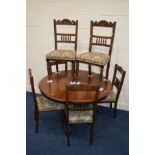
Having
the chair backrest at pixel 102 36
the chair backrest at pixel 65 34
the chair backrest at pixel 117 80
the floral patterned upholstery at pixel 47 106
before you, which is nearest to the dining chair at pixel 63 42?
the chair backrest at pixel 65 34

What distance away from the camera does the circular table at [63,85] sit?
282cm

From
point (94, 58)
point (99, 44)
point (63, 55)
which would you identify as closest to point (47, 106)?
point (63, 55)

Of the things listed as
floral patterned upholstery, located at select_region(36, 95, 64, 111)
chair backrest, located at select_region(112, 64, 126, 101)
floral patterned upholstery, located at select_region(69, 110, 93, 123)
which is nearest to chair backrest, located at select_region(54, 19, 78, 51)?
chair backrest, located at select_region(112, 64, 126, 101)

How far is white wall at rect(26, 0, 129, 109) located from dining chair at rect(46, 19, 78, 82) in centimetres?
14

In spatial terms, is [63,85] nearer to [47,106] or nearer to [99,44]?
[47,106]

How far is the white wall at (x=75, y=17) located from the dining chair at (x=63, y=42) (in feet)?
0.45

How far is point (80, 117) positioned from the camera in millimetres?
2805

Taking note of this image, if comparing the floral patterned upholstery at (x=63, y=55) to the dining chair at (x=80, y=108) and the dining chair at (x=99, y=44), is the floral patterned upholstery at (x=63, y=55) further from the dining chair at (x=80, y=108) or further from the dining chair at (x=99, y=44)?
the dining chair at (x=80, y=108)

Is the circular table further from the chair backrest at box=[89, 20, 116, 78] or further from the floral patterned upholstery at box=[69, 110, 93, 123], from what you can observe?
the chair backrest at box=[89, 20, 116, 78]

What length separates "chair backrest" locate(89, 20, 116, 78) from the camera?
11.3 ft
